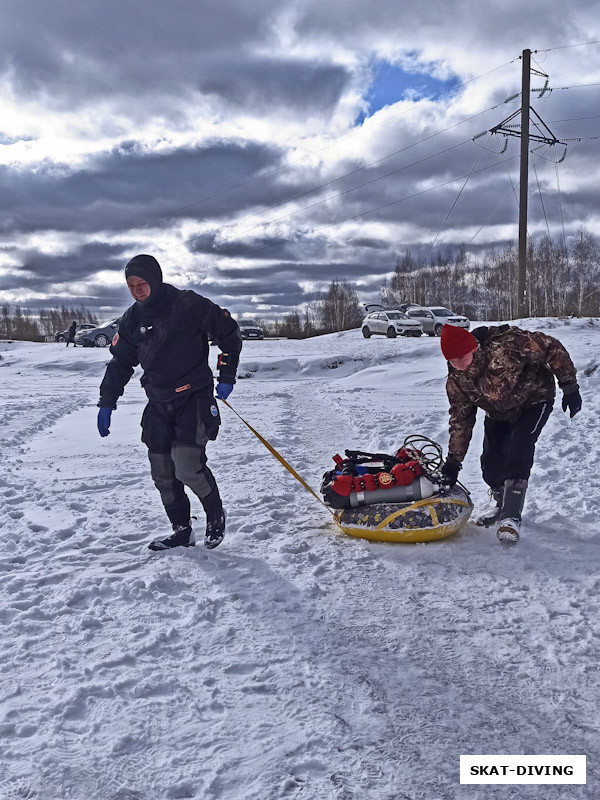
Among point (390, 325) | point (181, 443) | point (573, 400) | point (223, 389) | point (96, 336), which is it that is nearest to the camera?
point (181, 443)

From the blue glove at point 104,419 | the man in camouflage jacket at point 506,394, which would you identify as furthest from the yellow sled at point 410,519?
the blue glove at point 104,419

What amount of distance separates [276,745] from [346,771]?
0.88 feet

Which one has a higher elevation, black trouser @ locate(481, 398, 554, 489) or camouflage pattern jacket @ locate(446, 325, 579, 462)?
camouflage pattern jacket @ locate(446, 325, 579, 462)

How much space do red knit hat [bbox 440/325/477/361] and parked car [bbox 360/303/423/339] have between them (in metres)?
21.8

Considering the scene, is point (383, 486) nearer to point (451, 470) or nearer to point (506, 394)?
point (451, 470)

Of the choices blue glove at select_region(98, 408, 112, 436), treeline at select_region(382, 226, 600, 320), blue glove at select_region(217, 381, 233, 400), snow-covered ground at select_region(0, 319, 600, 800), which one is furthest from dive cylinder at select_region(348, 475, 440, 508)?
treeline at select_region(382, 226, 600, 320)

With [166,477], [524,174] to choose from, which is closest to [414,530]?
[166,477]

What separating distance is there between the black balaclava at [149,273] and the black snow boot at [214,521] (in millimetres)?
1385

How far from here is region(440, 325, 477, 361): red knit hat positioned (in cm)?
396

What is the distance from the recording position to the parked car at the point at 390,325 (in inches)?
1008

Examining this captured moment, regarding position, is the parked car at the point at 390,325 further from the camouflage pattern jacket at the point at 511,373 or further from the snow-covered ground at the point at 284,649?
the camouflage pattern jacket at the point at 511,373

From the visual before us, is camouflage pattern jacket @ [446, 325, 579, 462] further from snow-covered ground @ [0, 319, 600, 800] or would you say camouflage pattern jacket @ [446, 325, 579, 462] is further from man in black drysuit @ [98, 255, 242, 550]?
man in black drysuit @ [98, 255, 242, 550]

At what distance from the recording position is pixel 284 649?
2715 mm

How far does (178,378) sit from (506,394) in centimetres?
224
